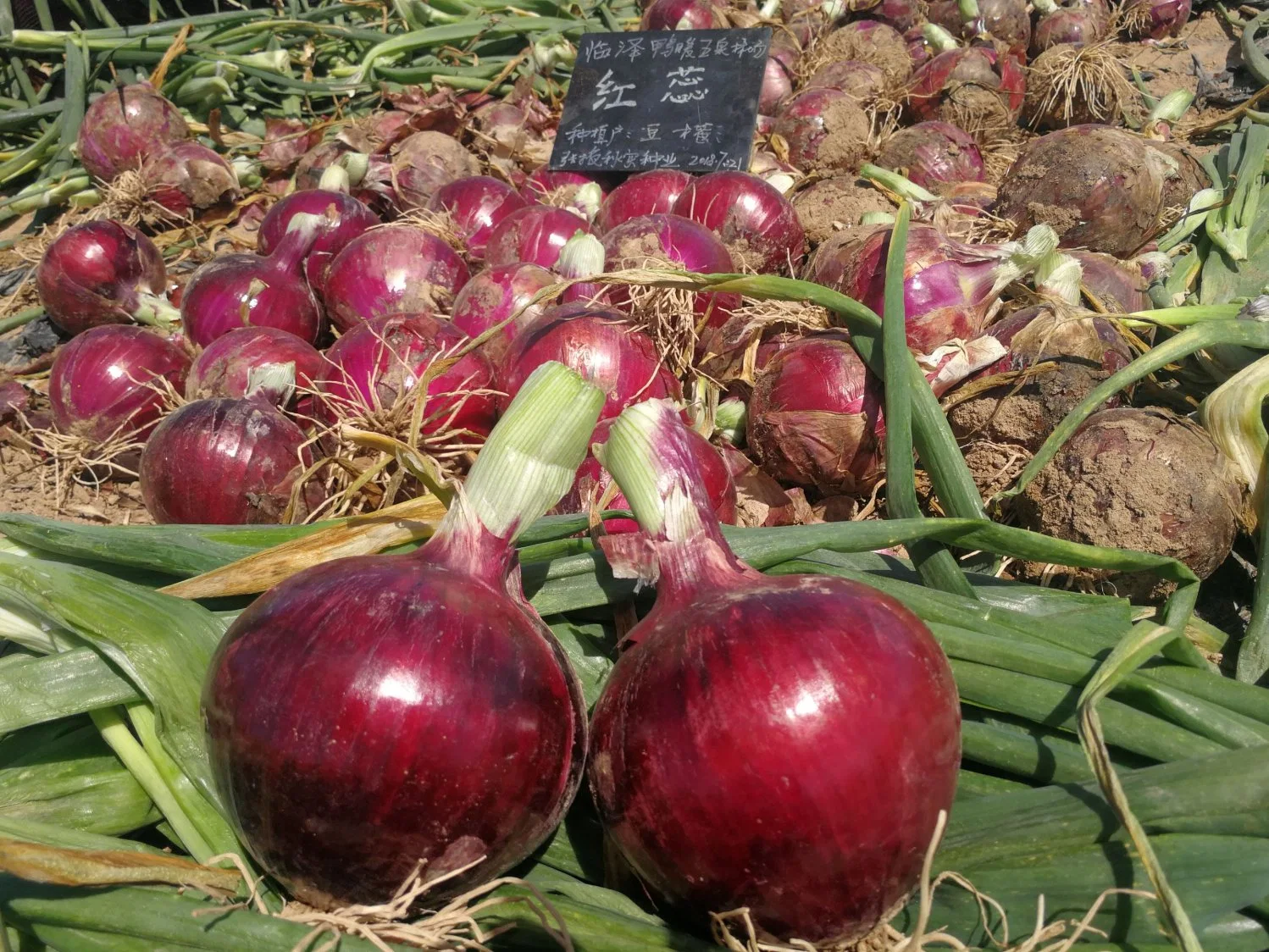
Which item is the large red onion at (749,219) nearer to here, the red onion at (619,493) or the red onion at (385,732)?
the red onion at (619,493)

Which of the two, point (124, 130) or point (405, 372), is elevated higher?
point (124, 130)

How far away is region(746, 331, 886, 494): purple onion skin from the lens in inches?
59.3

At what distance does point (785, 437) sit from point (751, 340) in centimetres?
28

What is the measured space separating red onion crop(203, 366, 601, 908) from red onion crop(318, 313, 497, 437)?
0.79 meters

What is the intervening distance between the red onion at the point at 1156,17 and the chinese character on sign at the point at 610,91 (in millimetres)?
2364

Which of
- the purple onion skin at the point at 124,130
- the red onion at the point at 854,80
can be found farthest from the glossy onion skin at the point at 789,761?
the purple onion skin at the point at 124,130

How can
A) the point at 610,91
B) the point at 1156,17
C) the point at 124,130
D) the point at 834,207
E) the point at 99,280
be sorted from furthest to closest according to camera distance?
the point at 1156,17 → the point at 124,130 → the point at 610,91 → the point at 99,280 → the point at 834,207

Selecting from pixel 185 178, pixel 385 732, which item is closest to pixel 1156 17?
pixel 185 178

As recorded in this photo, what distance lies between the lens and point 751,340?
69.4 inches

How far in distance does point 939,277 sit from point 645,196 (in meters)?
0.93

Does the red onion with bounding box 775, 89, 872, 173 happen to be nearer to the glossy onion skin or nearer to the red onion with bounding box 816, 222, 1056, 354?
the red onion with bounding box 816, 222, 1056, 354

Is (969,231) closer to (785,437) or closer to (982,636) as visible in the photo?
(785,437)

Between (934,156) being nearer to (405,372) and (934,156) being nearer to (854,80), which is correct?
(854,80)

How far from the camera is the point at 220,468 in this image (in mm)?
1475
